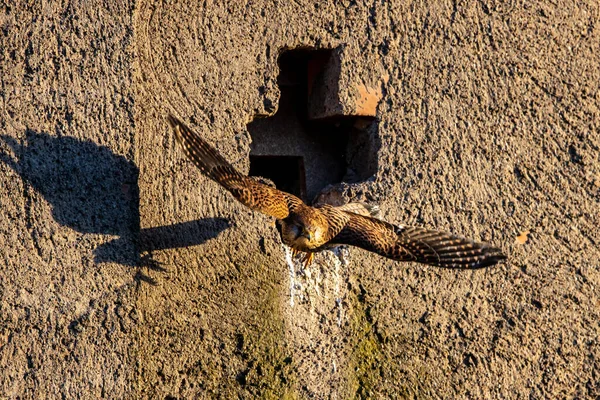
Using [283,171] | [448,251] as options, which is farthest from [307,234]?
[283,171]

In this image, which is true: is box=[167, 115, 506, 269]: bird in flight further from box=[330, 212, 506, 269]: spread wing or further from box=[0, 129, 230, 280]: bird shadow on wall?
box=[0, 129, 230, 280]: bird shadow on wall

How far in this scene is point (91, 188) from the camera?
4883 mm

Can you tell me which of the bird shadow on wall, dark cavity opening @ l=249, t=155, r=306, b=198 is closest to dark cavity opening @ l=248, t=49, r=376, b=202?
dark cavity opening @ l=249, t=155, r=306, b=198

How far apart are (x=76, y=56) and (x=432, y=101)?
1.70m

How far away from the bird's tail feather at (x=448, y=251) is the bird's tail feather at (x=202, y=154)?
89cm

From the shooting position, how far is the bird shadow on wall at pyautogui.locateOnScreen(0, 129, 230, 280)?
189 inches

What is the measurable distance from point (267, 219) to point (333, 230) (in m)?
0.32

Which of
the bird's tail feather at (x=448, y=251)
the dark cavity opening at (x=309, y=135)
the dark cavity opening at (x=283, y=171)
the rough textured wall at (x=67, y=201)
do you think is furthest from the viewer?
the dark cavity opening at (x=283, y=171)

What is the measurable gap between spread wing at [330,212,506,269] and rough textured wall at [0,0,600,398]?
0.70 ft

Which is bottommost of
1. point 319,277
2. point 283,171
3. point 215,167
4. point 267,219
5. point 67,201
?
point 319,277

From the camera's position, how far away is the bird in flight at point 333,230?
191 inches

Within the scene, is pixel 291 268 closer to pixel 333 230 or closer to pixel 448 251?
pixel 333 230

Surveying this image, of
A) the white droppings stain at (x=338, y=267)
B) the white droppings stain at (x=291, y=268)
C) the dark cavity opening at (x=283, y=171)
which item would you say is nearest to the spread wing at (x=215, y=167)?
the white droppings stain at (x=291, y=268)

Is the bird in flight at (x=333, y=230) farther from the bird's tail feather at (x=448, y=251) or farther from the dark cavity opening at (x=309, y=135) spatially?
the dark cavity opening at (x=309, y=135)
